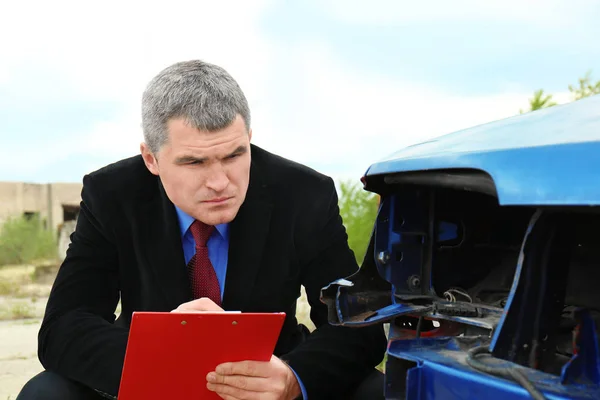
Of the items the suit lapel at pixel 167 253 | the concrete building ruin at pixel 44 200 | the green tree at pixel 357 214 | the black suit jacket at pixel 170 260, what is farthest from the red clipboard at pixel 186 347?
the concrete building ruin at pixel 44 200

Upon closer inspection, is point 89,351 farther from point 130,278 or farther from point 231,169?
point 231,169

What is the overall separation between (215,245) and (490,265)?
1.07m

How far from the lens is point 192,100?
2.47 m

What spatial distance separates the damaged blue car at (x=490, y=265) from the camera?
1.56m

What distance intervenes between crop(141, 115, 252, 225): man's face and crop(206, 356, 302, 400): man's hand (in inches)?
22.5

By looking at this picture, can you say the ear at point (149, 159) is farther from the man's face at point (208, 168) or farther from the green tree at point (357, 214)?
the green tree at point (357, 214)

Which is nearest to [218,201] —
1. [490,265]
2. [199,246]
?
[199,246]

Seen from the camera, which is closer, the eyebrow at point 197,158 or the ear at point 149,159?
the eyebrow at point 197,158

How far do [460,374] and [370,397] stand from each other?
0.88m

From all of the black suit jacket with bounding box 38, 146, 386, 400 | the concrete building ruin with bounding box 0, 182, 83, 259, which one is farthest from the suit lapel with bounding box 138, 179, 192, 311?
the concrete building ruin with bounding box 0, 182, 83, 259

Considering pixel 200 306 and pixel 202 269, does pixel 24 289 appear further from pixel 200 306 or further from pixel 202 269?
pixel 200 306

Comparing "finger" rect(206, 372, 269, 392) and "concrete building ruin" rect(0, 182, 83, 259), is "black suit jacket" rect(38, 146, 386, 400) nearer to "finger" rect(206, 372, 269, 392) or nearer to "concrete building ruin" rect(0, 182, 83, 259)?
"finger" rect(206, 372, 269, 392)

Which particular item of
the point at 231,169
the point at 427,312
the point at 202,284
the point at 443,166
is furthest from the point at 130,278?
the point at 443,166

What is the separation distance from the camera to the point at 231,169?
246 centimetres
